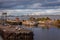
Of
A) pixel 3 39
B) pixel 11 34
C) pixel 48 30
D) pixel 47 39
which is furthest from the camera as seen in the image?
pixel 48 30

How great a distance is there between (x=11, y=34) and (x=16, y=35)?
0.74 ft

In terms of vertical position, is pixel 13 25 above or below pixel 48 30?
above

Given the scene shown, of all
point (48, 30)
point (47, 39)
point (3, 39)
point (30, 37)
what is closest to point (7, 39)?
point (3, 39)

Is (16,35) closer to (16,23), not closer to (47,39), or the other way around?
(16,23)

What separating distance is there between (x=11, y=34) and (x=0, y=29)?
4.39ft

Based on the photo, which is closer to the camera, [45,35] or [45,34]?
[45,35]

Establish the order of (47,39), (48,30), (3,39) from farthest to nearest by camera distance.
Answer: (48,30)
(47,39)
(3,39)

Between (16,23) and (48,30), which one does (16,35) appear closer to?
(16,23)

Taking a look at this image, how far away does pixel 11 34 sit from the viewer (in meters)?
8.68

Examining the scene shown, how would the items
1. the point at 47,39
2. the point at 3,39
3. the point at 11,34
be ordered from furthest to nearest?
the point at 47,39 < the point at 3,39 < the point at 11,34

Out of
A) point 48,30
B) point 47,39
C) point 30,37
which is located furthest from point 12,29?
point 48,30

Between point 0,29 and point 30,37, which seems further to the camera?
point 0,29

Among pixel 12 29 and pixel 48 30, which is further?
pixel 48 30

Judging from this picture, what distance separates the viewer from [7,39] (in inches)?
352
